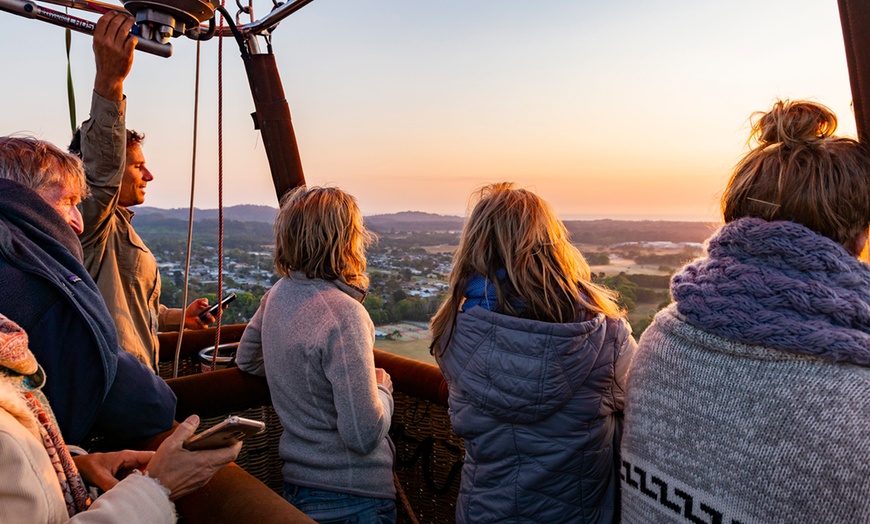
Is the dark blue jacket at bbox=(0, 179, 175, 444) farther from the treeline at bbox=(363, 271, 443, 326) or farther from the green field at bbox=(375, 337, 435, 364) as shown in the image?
the green field at bbox=(375, 337, 435, 364)

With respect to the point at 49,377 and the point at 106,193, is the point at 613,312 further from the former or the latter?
the point at 106,193

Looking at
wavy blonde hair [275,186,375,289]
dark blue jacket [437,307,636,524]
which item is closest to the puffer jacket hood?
dark blue jacket [437,307,636,524]

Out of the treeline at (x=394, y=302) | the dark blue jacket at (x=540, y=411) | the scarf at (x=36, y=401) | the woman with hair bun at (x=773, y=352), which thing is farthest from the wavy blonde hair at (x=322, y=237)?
the woman with hair bun at (x=773, y=352)

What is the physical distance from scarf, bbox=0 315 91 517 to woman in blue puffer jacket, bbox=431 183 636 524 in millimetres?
752

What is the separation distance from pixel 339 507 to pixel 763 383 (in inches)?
46.1

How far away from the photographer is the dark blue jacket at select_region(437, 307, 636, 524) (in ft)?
4.42

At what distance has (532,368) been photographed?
4.40 feet

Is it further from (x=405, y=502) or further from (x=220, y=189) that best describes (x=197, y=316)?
(x=405, y=502)

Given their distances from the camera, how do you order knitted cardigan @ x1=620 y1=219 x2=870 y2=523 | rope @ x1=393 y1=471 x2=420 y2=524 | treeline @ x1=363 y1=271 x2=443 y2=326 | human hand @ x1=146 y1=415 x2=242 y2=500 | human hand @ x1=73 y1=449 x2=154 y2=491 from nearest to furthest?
knitted cardigan @ x1=620 y1=219 x2=870 y2=523
human hand @ x1=146 y1=415 x2=242 y2=500
human hand @ x1=73 y1=449 x2=154 y2=491
rope @ x1=393 y1=471 x2=420 y2=524
treeline @ x1=363 y1=271 x2=443 y2=326

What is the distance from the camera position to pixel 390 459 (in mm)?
1807

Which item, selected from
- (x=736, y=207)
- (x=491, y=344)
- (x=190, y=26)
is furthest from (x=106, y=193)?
(x=736, y=207)

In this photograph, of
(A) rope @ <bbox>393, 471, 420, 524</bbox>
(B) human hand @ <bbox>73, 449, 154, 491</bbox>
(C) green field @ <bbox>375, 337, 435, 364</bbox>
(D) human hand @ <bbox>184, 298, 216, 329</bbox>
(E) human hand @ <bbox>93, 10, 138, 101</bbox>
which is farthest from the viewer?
(D) human hand @ <bbox>184, 298, 216, 329</bbox>

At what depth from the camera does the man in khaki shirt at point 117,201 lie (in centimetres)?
178

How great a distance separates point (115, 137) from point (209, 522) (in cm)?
118
